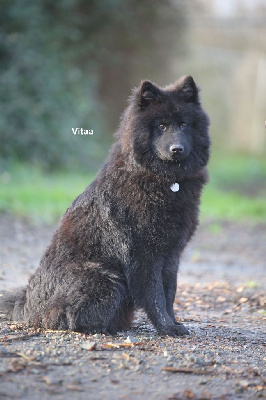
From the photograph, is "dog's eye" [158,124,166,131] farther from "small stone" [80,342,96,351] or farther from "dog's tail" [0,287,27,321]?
"small stone" [80,342,96,351]

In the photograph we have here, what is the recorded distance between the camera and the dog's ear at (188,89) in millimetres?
6191

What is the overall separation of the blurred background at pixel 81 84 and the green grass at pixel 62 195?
0.09 ft

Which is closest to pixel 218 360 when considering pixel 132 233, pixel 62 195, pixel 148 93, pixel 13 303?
pixel 132 233

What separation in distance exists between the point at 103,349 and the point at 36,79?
50.6ft

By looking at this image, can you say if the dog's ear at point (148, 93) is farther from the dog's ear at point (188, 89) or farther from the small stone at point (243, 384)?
the small stone at point (243, 384)

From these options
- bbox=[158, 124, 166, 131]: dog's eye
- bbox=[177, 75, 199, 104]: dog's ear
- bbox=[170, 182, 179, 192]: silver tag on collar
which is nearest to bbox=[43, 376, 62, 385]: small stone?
bbox=[170, 182, 179, 192]: silver tag on collar

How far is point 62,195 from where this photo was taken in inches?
612

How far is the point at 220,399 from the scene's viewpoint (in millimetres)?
4238

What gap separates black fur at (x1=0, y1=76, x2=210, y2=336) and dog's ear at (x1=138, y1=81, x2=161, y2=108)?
0.01m

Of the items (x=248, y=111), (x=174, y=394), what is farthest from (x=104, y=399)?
(x=248, y=111)

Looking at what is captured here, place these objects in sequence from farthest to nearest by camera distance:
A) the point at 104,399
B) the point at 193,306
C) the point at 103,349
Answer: the point at 193,306 → the point at 103,349 → the point at 104,399

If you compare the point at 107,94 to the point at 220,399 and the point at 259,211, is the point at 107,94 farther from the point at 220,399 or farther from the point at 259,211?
the point at 220,399

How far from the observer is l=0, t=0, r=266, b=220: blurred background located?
1766cm

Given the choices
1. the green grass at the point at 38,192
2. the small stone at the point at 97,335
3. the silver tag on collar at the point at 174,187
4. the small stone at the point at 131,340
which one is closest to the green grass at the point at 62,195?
the green grass at the point at 38,192
